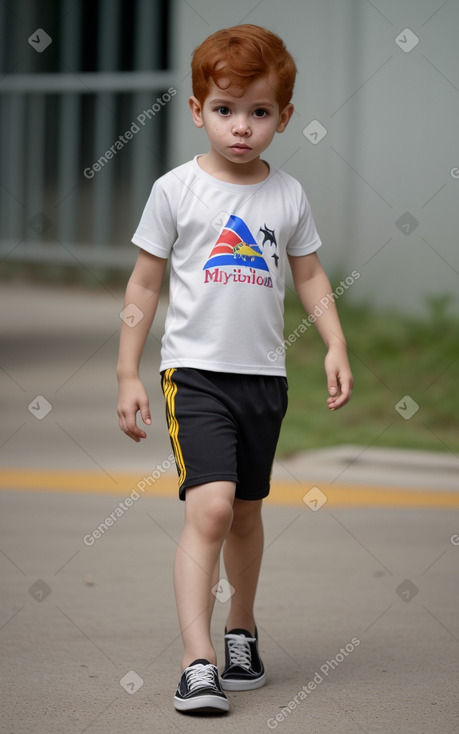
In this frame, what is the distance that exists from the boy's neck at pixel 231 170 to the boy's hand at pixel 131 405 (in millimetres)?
577

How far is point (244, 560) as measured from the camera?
3320 millimetres

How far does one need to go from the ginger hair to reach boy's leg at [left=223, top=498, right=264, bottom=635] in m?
1.09

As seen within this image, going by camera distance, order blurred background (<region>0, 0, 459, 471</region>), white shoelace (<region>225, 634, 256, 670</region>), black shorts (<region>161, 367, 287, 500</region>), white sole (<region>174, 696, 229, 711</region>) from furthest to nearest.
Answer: blurred background (<region>0, 0, 459, 471</region>)
white shoelace (<region>225, 634, 256, 670</region>)
black shorts (<region>161, 367, 287, 500</region>)
white sole (<region>174, 696, 229, 711</region>)

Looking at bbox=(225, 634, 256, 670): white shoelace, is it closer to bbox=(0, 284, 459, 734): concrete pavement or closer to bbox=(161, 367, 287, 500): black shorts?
bbox=(0, 284, 459, 734): concrete pavement

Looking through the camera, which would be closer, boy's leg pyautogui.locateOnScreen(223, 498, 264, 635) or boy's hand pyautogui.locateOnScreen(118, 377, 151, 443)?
boy's hand pyautogui.locateOnScreen(118, 377, 151, 443)

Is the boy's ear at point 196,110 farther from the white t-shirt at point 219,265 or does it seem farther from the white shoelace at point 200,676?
the white shoelace at point 200,676

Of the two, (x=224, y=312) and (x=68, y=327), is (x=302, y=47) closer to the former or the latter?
(x=68, y=327)

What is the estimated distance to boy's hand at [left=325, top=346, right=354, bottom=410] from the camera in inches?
126

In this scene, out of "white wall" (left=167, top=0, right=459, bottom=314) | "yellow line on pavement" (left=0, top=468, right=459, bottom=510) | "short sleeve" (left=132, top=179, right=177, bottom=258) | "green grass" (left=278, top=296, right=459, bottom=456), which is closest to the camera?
"short sleeve" (left=132, top=179, right=177, bottom=258)

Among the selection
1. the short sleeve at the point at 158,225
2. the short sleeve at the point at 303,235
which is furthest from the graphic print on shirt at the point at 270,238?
the short sleeve at the point at 158,225

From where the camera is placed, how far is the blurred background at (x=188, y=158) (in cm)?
820

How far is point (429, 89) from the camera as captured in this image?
32.3 feet

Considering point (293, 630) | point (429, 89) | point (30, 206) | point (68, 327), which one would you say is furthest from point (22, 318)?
point (293, 630)

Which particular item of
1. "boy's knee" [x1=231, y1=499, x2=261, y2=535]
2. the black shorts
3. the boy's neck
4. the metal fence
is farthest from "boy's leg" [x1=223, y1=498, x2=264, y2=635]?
the metal fence
